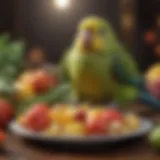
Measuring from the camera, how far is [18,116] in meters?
0.94

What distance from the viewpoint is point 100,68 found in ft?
3.39

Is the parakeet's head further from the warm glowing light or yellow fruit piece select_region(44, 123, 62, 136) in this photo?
yellow fruit piece select_region(44, 123, 62, 136)

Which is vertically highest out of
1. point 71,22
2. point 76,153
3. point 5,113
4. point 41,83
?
point 71,22

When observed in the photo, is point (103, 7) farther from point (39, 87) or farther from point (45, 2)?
point (39, 87)

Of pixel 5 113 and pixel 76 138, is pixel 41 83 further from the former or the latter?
pixel 76 138

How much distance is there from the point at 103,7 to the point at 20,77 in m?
0.28

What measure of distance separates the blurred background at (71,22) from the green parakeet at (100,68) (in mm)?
106

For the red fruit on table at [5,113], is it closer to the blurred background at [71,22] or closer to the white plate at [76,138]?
the white plate at [76,138]

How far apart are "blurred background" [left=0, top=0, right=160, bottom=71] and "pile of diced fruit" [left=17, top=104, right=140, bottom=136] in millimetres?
396

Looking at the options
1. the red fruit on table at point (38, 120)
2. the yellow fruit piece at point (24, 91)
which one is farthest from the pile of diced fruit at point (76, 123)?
the yellow fruit piece at point (24, 91)

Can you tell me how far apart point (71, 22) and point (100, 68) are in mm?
244

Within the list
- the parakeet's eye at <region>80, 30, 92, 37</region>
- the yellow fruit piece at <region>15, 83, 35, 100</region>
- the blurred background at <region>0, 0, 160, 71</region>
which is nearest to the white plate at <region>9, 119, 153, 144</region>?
the yellow fruit piece at <region>15, 83, 35, 100</region>

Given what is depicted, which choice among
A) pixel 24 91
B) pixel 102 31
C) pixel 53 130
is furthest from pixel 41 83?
pixel 53 130

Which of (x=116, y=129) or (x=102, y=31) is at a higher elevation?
(x=102, y=31)
